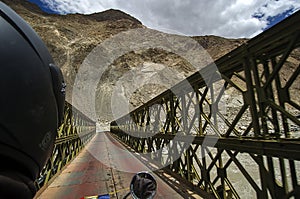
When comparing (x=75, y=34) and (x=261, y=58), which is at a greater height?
(x=75, y=34)

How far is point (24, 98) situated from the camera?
1.16 meters

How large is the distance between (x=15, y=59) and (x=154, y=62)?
61.7 metres

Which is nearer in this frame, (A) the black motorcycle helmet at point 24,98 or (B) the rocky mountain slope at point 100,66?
(A) the black motorcycle helmet at point 24,98

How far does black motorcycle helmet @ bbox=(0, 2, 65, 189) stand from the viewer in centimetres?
109

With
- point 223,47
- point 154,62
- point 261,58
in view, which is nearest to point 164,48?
point 154,62

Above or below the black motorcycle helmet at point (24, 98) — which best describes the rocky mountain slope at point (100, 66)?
above

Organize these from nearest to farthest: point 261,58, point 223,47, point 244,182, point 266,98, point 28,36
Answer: point 28,36
point 266,98
point 261,58
point 244,182
point 223,47

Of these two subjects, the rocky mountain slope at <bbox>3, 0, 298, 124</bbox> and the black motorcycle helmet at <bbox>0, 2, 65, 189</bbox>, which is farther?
the rocky mountain slope at <bbox>3, 0, 298, 124</bbox>

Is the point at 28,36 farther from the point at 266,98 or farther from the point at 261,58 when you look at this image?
the point at 261,58

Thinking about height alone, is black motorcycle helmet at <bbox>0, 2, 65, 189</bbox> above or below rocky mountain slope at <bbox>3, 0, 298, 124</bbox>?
below

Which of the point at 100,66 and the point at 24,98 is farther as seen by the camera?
the point at 100,66

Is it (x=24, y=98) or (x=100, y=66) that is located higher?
(x=100, y=66)

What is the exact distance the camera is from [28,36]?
4.23 ft

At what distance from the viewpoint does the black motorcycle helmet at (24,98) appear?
1.09 m
